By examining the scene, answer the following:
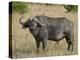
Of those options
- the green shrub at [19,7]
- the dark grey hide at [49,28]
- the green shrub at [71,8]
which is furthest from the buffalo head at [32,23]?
the green shrub at [71,8]

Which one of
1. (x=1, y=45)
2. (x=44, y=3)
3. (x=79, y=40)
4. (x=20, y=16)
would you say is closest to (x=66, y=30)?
(x=79, y=40)

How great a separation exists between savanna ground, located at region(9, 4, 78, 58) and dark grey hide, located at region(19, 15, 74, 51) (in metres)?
0.04

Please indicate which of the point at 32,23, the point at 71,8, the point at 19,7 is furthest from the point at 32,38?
the point at 71,8

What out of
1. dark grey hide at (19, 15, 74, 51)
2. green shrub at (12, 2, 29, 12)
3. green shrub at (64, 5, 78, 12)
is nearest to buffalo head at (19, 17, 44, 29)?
dark grey hide at (19, 15, 74, 51)

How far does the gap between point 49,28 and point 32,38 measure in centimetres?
24

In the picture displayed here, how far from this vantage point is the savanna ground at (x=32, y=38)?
1971mm

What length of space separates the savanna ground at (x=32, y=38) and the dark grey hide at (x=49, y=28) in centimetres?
4

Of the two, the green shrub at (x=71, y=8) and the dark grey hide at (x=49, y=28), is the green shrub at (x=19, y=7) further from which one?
the green shrub at (x=71, y=8)

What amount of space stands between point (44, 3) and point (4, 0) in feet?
1.46

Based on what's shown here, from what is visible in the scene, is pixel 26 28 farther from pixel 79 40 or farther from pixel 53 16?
pixel 79 40

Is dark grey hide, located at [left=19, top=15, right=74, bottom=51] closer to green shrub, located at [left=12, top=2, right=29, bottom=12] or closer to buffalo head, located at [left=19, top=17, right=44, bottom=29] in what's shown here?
buffalo head, located at [left=19, top=17, right=44, bottom=29]

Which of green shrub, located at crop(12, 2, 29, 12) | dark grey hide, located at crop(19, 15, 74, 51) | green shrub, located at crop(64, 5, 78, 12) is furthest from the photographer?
green shrub, located at crop(64, 5, 78, 12)

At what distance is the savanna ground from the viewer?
6.47 ft

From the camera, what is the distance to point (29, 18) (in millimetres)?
2051
